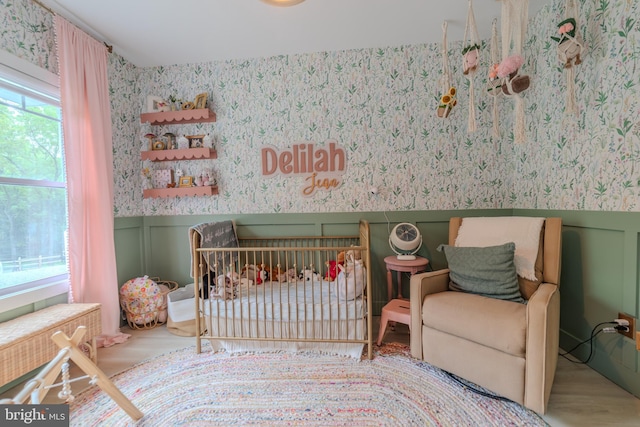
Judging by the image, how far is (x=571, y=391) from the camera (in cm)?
158

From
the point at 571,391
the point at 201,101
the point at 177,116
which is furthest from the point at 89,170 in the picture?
the point at 571,391

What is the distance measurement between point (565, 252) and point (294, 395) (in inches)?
84.8

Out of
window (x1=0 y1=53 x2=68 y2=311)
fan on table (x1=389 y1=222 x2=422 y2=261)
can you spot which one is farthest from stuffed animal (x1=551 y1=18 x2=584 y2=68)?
window (x1=0 y1=53 x2=68 y2=311)

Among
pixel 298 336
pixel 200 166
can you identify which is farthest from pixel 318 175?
pixel 298 336

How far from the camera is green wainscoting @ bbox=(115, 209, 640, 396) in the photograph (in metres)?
1.59

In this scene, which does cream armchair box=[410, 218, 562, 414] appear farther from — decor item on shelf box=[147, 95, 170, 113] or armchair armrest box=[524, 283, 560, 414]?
decor item on shelf box=[147, 95, 170, 113]

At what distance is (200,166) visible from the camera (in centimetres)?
287

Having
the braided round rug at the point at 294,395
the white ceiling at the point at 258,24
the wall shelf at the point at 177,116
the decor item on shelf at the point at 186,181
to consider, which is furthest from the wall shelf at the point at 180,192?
the braided round rug at the point at 294,395

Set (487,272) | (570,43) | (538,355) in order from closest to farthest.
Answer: (538,355) < (570,43) < (487,272)

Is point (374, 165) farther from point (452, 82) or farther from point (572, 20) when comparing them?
point (572, 20)

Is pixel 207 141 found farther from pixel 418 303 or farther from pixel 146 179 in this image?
pixel 418 303

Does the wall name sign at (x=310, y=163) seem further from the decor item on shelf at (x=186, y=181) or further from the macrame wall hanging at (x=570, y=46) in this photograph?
the macrame wall hanging at (x=570, y=46)

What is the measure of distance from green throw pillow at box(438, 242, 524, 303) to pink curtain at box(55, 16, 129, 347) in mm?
2753

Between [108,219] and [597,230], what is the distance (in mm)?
3645
